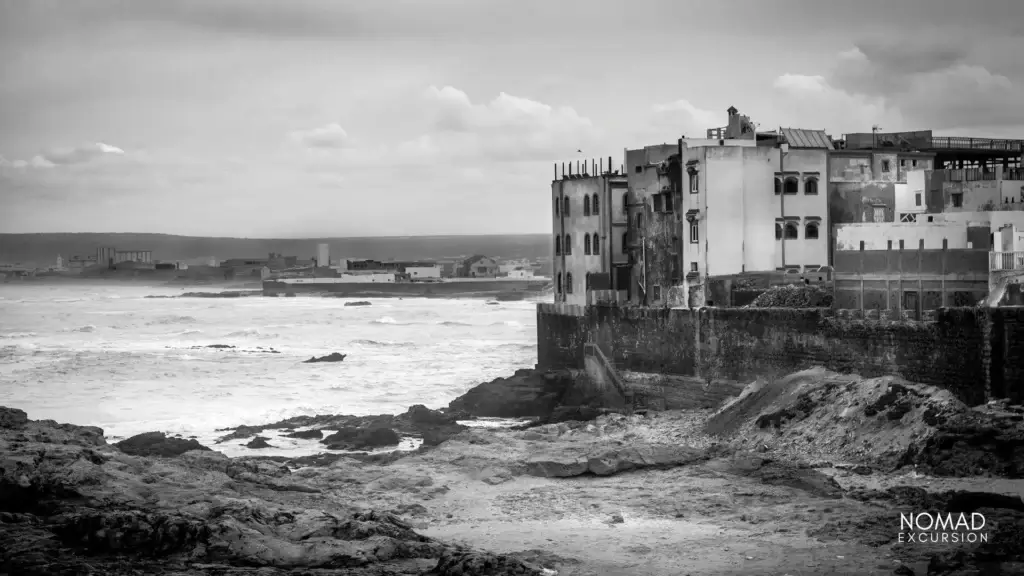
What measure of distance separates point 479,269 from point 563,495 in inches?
4888

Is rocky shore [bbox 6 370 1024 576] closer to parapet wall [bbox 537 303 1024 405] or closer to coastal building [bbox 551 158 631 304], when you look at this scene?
parapet wall [bbox 537 303 1024 405]

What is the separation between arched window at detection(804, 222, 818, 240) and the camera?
1810 inches

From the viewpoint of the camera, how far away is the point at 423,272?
151000 millimetres

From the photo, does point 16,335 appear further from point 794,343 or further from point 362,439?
point 794,343

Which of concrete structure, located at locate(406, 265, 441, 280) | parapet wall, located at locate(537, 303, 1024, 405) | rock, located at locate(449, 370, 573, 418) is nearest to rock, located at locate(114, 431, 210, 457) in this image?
rock, located at locate(449, 370, 573, 418)

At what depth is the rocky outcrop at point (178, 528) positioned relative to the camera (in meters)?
20.8

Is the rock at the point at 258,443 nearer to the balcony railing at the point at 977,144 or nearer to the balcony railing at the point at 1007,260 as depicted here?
the balcony railing at the point at 1007,260

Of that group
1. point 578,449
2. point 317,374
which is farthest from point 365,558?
point 317,374

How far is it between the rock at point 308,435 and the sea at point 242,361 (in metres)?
0.70

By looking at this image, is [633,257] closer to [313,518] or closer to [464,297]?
[313,518]

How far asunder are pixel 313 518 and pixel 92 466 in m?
5.86

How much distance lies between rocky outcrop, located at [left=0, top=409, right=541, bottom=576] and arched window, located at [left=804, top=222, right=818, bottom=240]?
2510cm

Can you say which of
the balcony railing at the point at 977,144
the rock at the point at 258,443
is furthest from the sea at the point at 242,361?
the balcony railing at the point at 977,144

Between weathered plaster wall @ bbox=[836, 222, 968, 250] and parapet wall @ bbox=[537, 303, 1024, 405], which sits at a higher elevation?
weathered plaster wall @ bbox=[836, 222, 968, 250]
